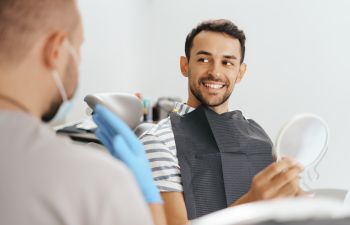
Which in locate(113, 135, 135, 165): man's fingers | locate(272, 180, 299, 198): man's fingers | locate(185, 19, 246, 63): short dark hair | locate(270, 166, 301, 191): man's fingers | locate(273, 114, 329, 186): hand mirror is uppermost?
locate(185, 19, 246, 63): short dark hair

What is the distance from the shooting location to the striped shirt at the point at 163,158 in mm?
1096

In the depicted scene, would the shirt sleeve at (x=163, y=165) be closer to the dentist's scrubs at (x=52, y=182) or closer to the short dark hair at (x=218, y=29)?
the short dark hair at (x=218, y=29)

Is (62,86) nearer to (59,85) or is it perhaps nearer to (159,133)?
(59,85)

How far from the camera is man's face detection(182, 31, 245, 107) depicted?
1252 millimetres

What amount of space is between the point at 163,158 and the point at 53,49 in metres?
0.57

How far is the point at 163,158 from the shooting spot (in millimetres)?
1111

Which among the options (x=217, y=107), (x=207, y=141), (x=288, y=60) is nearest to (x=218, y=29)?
(x=217, y=107)

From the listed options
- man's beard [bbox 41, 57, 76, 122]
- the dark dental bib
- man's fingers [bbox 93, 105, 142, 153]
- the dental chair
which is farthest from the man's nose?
man's beard [bbox 41, 57, 76, 122]

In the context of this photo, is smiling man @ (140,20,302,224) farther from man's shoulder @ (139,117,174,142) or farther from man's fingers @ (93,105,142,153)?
man's fingers @ (93,105,142,153)

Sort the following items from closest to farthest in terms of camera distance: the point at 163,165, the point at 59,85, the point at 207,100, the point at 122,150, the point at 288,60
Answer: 1. the point at 59,85
2. the point at 122,150
3. the point at 163,165
4. the point at 207,100
5. the point at 288,60

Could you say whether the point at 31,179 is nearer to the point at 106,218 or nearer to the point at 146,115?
the point at 106,218

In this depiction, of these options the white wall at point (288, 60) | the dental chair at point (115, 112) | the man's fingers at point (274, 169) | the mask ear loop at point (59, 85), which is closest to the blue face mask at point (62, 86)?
the mask ear loop at point (59, 85)

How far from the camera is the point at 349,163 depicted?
2.37 meters

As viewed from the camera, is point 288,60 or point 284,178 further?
point 288,60
